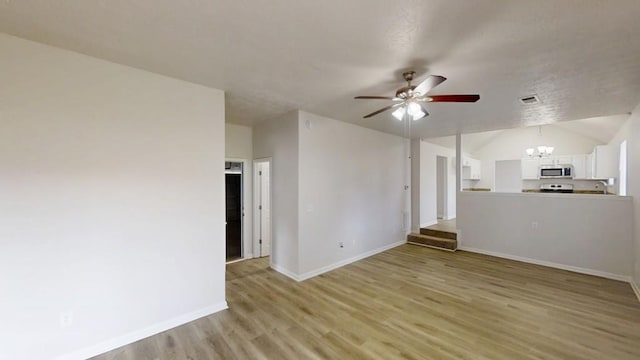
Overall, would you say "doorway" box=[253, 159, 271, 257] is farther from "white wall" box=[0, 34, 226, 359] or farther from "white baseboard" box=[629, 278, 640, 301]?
"white baseboard" box=[629, 278, 640, 301]

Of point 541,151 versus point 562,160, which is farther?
point 562,160

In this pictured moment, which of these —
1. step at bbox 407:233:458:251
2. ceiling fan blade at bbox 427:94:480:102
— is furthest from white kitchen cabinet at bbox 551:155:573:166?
ceiling fan blade at bbox 427:94:480:102

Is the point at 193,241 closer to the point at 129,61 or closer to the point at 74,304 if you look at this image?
the point at 74,304

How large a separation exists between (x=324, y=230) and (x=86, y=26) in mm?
3842

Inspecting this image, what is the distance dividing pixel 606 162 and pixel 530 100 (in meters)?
3.66

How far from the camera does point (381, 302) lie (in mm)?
3498

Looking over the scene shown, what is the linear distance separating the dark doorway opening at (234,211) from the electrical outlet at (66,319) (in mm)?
2959

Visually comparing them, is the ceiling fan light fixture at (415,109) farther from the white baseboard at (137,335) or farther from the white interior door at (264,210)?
the white interior door at (264,210)

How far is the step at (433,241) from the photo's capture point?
604cm

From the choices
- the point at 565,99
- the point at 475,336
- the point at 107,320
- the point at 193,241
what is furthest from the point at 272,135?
the point at 565,99

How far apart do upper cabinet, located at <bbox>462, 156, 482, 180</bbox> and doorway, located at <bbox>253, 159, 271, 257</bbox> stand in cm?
682

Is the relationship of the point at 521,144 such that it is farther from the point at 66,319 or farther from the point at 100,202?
the point at 66,319

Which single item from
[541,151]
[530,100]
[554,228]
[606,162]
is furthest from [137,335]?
[541,151]

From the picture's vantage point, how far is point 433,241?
245 inches
